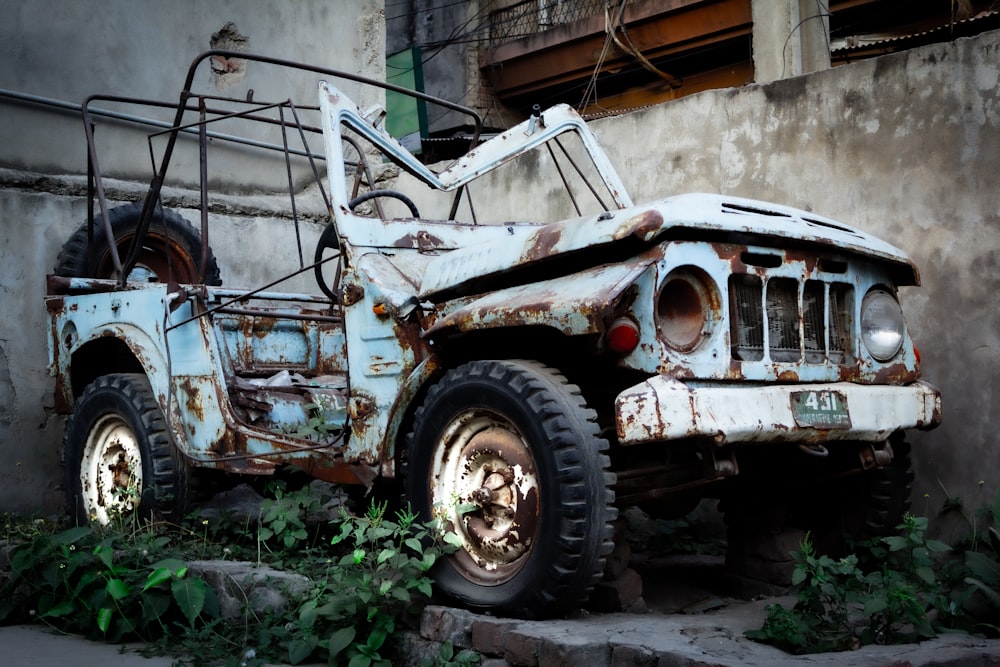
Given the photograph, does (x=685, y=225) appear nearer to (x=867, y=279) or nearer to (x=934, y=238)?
(x=867, y=279)

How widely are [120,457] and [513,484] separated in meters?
2.95

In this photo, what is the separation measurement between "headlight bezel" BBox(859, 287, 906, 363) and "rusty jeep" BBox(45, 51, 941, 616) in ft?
0.03

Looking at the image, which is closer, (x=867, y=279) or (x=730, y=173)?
(x=867, y=279)

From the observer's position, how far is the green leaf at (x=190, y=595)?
13.8 ft

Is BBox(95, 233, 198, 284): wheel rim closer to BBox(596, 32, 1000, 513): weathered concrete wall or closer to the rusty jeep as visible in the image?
the rusty jeep

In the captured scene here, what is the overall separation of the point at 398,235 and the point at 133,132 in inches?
148

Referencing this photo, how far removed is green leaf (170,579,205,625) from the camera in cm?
422

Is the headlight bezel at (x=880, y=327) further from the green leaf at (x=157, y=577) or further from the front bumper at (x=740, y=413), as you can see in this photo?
the green leaf at (x=157, y=577)

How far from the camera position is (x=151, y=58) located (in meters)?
7.65

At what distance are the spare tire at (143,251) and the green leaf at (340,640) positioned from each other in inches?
130

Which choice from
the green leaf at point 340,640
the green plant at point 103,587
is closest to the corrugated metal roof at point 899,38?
the green plant at point 103,587

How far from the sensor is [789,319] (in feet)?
12.7

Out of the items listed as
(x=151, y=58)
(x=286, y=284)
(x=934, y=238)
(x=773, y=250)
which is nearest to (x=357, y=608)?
(x=773, y=250)

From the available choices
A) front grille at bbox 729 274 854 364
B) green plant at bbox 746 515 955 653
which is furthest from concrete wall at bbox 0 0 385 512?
green plant at bbox 746 515 955 653
